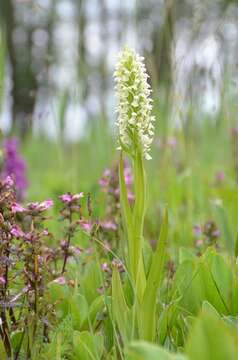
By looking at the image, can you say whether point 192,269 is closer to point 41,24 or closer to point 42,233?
point 42,233

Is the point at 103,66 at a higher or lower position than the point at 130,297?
higher

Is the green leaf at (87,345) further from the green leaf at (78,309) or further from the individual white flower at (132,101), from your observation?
the individual white flower at (132,101)

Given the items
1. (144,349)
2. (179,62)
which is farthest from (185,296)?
(179,62)

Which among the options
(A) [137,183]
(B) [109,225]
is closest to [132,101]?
(A) [137,183]

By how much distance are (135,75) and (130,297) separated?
0.62 m

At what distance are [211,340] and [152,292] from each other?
44 cm

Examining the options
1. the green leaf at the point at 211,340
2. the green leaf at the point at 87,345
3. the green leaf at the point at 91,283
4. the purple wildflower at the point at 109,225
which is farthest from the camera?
the purple wildflower at the point at 109,225

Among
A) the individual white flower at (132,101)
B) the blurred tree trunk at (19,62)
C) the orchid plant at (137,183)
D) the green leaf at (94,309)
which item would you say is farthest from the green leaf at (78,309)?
the blurred tree trunk at (19,62)

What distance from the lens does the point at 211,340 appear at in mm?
844

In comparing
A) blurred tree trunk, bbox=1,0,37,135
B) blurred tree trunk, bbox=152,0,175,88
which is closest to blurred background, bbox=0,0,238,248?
blurred tree trunk, bbox=152,0,175,88

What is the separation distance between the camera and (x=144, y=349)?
88cm

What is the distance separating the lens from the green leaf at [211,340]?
828 millimetres

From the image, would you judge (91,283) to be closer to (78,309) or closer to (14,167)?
(78,309)

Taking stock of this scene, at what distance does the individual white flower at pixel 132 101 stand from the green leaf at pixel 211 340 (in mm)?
486
